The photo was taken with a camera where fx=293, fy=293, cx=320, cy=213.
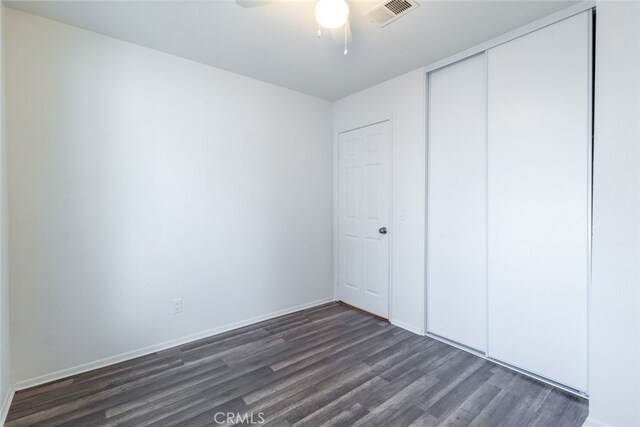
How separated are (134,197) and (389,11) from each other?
2357 mm

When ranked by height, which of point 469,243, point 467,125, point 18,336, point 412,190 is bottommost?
point 18,336

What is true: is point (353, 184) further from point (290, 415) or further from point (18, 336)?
point (18, 336)

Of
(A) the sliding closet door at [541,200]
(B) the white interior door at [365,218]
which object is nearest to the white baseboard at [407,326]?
(B) the white interior door at [365,218]

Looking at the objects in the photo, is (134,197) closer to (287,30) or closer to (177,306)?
(177,306)

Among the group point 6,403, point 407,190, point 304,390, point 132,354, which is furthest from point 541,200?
point 6,403

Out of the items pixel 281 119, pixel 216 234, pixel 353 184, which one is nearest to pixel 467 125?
pixel 353 184

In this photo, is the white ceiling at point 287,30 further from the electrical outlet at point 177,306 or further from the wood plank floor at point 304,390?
the wood plank floor at point 304,390

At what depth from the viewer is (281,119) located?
3.25 m

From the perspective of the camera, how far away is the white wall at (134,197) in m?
2.00

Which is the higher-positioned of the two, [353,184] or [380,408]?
[353,184]

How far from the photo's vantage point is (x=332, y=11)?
166 cm

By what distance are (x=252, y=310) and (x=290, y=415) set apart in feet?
4.73

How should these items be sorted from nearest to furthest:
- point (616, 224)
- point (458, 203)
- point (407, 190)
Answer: point (616, 224)
point (458, 203)
point (407, 190)

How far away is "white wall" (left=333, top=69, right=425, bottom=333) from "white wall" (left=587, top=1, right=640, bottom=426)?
1328 millimetres
